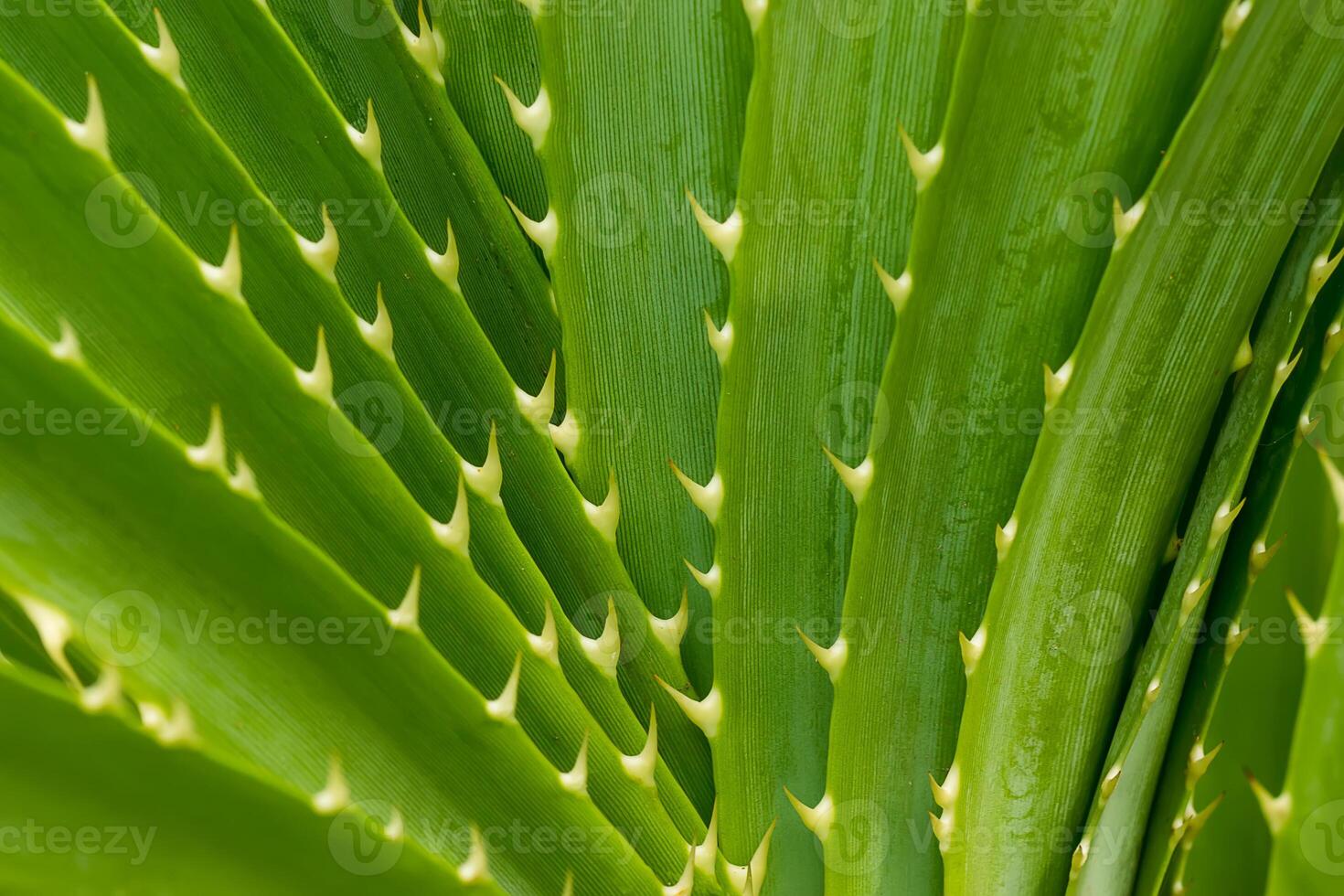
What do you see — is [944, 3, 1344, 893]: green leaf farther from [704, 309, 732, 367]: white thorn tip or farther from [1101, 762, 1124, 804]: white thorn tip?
[704, 309, 732, 367]: white thorn tip

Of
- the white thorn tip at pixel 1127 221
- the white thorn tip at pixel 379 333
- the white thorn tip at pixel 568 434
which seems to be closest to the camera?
the white thorn tip at pixel 1127 221

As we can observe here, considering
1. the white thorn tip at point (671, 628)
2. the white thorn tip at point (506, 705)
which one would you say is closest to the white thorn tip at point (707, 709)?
the white thorn tip at point (671, 628)

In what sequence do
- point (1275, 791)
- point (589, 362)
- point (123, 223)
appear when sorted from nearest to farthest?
1. point (123, 223)
2. point (1275, 791)
3. point (589, 362)

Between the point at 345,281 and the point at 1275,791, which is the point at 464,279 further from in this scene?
the point at 1275,791

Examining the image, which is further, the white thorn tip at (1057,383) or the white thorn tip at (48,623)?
the white thorn tip at (1057,383)

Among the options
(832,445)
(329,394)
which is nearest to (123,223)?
(329,394)

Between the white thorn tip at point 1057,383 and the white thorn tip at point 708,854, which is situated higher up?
the white thorn tip at point 1057,383
